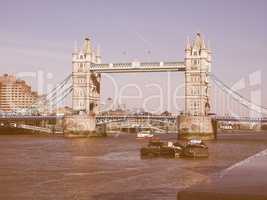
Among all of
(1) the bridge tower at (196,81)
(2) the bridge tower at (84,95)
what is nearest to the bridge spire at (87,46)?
(2) the bridge tower at (84,95)

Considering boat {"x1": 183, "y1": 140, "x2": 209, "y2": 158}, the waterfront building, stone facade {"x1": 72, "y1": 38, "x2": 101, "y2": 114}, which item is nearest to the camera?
boat {"x1": 183, "y1": 140, "x2": 209, "y2": 158}

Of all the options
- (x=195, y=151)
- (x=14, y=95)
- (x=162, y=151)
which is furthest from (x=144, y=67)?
(x=14, y=95)

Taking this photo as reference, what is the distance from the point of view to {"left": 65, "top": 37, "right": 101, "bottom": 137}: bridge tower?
8956 centimetres

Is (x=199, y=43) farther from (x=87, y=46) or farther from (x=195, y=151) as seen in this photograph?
(x=195, y=151)

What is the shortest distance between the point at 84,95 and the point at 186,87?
61.0ft

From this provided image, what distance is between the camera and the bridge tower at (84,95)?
8956 centimetres

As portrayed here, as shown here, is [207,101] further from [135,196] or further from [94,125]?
[135,196]

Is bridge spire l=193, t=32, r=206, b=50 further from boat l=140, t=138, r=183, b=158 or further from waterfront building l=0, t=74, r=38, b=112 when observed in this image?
waterfront building l=0, t=74, r=38, b=112

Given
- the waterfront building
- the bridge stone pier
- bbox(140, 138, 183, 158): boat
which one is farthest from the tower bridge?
the waterfront building

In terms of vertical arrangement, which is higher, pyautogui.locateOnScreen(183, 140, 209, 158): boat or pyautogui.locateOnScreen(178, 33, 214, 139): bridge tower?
pyautogui.locateOnScreen(178, 33, 214, 139): bridge tower

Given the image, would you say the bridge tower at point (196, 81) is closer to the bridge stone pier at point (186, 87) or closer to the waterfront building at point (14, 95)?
the bridge stone pier at point (186, 87)

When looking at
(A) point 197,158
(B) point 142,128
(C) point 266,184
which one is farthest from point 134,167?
(B) point 142,128

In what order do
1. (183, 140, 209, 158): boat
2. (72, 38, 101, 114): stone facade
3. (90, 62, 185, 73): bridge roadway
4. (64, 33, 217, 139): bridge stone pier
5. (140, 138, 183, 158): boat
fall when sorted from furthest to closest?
1. (72, 38, 101, 114): stone facade
2. (90, 62, 185, 73): bridge roadway
3. (64, 33, 217, 139): bridge stone pier
4. (140, 138, 183, 158): boat
5. (183, 140, 209, 158): boat

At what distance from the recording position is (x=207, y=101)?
91562mm
